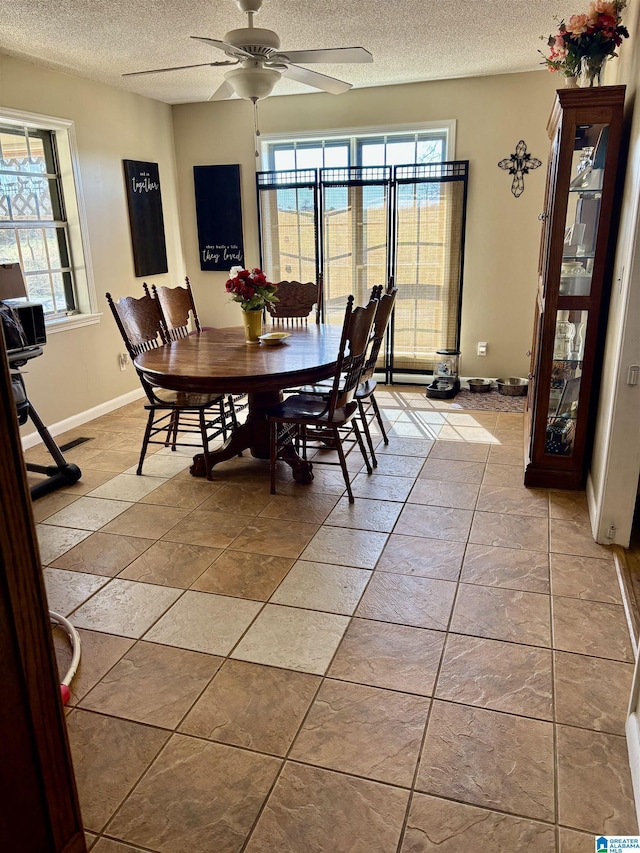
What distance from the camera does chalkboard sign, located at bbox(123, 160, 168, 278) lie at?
5305 mm

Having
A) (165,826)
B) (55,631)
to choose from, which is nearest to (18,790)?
(165,826)

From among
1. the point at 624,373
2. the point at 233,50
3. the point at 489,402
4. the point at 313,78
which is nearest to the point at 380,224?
the point at 489,402

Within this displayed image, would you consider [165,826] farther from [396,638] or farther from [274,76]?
[274,76]

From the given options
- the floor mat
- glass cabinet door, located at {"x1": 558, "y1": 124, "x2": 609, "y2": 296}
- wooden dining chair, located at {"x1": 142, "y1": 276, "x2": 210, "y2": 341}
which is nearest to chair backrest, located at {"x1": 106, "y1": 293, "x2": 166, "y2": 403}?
wooden dining chair, located at {"x1": 142, "y1": 276, "x2": 210, "y2": 341}

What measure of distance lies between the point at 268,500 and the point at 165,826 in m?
1.95

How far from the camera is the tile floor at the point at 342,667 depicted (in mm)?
1544

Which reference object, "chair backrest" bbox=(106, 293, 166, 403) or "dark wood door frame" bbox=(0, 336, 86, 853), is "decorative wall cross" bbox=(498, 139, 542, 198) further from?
"dark wood door frame" bbox=(0, 336, 86, 853)

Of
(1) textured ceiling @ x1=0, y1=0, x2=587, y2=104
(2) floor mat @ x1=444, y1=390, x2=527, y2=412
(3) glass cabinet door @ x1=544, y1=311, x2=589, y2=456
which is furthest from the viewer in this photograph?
(2) floor mat @ x1=444, y1=390, x2=527, y2=412

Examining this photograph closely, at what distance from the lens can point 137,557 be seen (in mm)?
2809

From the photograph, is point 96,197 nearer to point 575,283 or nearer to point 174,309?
point 174,309

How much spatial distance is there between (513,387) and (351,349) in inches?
103

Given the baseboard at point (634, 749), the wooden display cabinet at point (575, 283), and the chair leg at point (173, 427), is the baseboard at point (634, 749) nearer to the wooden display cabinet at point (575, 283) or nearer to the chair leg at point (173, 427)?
the wooden display cabinet at point (575, 283)

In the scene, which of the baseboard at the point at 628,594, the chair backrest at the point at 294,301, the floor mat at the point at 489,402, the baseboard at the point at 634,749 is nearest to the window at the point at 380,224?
the floor mat at the point at 489,402

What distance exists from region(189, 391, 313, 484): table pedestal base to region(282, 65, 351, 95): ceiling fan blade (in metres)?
1.80
